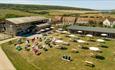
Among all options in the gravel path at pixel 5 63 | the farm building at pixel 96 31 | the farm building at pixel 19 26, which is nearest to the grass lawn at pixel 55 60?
the gravel path at pixel 5 63

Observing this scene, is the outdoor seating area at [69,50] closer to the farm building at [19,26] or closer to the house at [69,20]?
the farm building at [19,26]

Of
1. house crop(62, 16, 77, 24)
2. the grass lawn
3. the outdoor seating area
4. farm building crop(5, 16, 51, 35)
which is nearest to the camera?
the grass lawn

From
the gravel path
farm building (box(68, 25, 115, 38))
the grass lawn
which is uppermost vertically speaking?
farm building (box(68, 25, 115, 38))

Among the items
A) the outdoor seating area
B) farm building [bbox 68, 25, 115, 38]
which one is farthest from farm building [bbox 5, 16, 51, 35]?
farm building [bbox 68, 25, 115, 38]

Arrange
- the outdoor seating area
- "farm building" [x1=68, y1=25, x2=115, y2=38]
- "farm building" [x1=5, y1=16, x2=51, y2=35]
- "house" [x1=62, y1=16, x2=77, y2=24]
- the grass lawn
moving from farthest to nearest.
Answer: "house" [x1=62, y1=16, x2=77, y2=24]
"farm building" [x1=5, y1=16, x2=51, y2=35]
"farm building" [x1=68, y1=25, x2=115, y2=38]
the outdoor seating area
the grass lawn

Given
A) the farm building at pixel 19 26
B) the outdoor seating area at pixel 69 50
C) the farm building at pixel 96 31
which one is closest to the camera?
the outdoor seating area at pixel 69 50

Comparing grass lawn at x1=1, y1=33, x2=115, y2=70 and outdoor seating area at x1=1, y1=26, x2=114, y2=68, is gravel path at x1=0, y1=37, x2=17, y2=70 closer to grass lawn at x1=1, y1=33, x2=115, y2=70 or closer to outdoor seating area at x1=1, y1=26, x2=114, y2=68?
grass lawn at x1=1, y1=33, x2=115, y2=70

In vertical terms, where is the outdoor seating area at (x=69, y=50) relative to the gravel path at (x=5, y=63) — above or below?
above

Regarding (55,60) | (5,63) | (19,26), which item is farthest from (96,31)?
(5,63)
